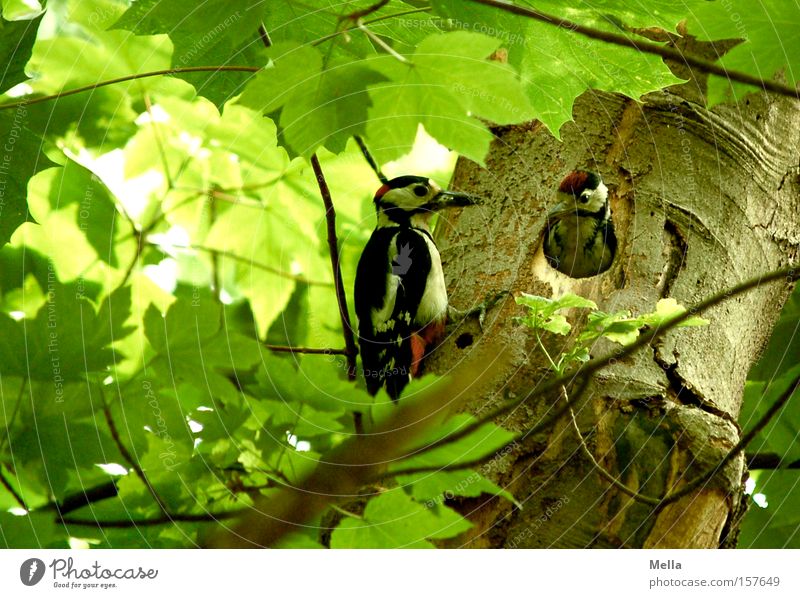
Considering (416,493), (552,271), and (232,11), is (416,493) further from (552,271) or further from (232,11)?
(232,11)

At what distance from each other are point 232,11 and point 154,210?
0.43 m

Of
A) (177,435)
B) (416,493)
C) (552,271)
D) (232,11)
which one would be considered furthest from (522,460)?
(232,11)

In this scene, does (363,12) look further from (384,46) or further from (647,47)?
(647,47)

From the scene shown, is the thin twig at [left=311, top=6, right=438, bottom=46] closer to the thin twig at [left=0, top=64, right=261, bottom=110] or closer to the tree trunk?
the thin twig at [left=0, top=64, right=261, bottom=110]

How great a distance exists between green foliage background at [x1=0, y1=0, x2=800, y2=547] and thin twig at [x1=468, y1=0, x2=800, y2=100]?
0.05ft

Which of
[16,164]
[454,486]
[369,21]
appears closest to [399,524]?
[454,486]

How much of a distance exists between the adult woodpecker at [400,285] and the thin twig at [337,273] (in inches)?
1.1

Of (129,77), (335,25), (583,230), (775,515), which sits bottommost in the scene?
(775,515)

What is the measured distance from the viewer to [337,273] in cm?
128

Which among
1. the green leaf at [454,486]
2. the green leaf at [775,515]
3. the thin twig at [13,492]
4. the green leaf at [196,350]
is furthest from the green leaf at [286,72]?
the green leaf at [775,515]

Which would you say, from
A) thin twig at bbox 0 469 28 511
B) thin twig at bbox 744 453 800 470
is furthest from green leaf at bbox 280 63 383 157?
thin twig at bbox 744 453 800 470

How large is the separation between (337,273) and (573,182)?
0.43 metres

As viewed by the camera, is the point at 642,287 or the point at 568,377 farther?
the point at 642,287

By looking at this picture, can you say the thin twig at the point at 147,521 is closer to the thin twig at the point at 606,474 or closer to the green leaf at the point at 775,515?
the thin twig at the point at 606,474
